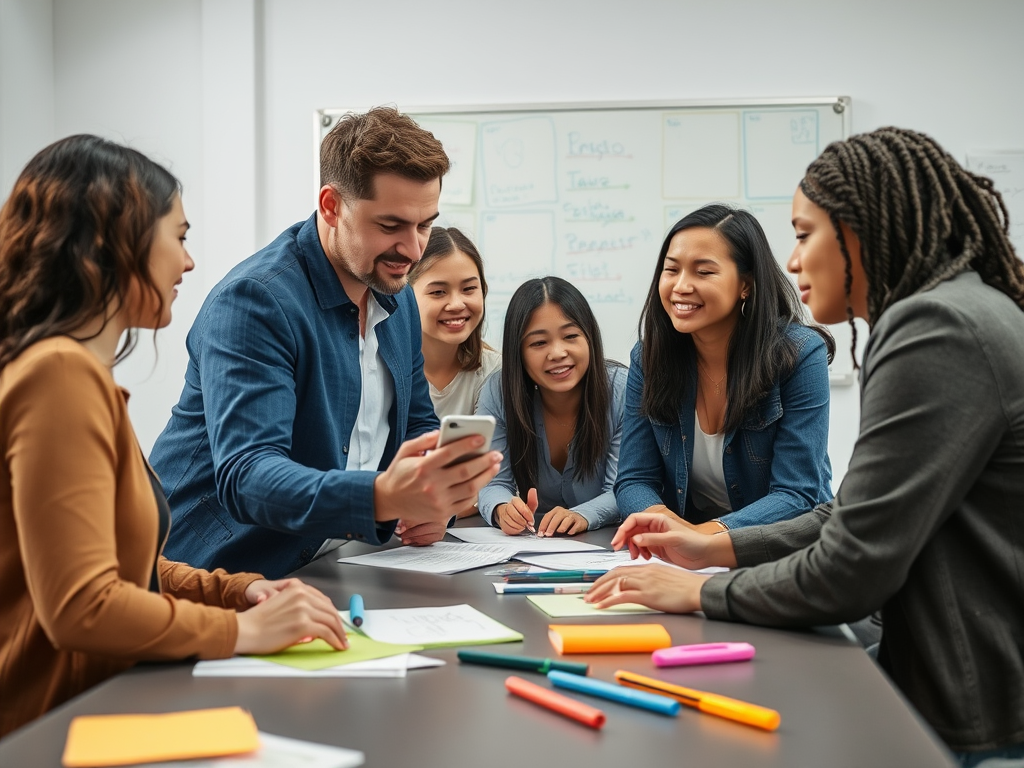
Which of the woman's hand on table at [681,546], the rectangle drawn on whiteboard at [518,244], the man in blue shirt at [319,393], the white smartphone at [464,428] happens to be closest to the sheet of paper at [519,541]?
the man in blue shirt at [319,393]

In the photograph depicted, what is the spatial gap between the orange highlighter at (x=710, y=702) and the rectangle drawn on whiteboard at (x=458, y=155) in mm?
3009

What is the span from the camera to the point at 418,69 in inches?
149

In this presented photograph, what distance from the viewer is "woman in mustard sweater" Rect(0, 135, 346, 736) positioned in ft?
3.19

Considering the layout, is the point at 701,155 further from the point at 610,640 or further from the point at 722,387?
the point at 610,640

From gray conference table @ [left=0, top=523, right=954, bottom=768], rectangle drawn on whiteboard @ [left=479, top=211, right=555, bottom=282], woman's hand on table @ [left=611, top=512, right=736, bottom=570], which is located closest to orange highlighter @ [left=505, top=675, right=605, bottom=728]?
gray conference table @ [left=0, top=523, right=954, bottom=768]

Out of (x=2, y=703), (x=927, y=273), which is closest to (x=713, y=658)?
(x=927, y=273)

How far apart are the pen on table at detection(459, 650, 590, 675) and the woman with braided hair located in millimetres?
272

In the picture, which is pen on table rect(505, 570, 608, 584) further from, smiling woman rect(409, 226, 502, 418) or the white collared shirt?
smiling woman rect(409, 226, 502, 418)

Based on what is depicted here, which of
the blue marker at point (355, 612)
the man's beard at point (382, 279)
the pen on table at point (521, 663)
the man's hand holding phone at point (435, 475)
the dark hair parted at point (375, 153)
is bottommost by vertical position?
the blue marker at point (355, 612)

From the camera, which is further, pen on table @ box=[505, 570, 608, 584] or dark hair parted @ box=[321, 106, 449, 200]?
dark hair parted @ box=[321, 106, 449, 200]

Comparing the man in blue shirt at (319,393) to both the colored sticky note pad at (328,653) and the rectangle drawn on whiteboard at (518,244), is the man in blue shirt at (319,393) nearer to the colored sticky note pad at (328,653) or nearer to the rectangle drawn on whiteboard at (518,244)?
the colored sticky note pad at (328,653)

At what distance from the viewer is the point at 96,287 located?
1.10 metres

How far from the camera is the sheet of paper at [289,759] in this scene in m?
0.76

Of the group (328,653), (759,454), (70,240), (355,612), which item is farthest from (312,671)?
(759,454)
